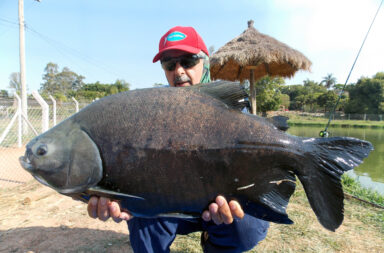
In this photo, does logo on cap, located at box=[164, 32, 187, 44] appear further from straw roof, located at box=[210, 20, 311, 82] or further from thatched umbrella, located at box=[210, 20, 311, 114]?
straw roof, located at box=[210, 20, 311, 82]

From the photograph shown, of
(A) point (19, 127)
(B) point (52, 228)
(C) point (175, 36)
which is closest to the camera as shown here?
(C) point (175, 36)

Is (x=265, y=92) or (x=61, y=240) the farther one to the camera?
(x=265, y=92)

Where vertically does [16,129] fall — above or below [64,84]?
below

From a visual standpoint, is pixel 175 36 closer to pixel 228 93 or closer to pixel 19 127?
pixel 228 93

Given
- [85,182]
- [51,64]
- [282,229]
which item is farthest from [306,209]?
[51,64]

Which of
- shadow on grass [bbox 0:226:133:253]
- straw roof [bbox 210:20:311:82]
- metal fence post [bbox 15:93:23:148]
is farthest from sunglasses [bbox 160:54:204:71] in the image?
straw roof [bbox 210:20:311:82]

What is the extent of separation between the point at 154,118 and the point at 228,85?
52cm

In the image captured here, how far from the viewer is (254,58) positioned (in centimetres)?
894

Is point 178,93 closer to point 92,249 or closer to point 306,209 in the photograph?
point 92,249

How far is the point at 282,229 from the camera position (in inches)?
133

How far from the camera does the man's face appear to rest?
2252mm

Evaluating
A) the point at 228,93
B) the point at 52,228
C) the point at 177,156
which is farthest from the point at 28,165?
the point at 52,228

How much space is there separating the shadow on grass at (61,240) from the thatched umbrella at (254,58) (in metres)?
6.70

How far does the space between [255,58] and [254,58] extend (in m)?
0.04
